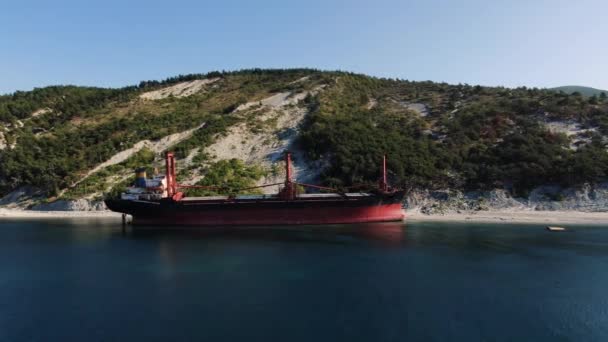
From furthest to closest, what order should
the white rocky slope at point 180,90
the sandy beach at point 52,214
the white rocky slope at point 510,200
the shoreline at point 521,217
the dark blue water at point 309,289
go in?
the white rocky slope at point 180,90 → the sandy beach at point 52,214 → the white rocky slope at point 510,200 → the shoreline at point 521,217 → the dark blue water at point 309,289

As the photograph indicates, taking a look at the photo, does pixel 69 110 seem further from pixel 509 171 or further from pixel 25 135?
pixel 509 171

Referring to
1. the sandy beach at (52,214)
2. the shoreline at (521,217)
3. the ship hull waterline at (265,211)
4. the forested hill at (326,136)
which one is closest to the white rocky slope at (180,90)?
the forested hill at (326,136)

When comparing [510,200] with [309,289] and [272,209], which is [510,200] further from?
[309,289]

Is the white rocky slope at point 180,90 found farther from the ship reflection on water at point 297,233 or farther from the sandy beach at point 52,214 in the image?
the ship reflection on water at point 297,233

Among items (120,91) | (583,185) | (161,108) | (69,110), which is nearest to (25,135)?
(69,110)

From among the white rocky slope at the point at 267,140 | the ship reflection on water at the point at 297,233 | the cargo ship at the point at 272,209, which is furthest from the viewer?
the white rocky slope at the point at 267,140

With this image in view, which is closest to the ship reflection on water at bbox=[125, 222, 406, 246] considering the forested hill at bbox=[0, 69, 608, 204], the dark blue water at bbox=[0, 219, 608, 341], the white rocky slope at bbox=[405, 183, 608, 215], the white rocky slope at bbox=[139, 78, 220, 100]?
the dark blue water at bbox=[0, 219, 608, 341]

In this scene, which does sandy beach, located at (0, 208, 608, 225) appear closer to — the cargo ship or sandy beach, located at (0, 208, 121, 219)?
the cargo ship
